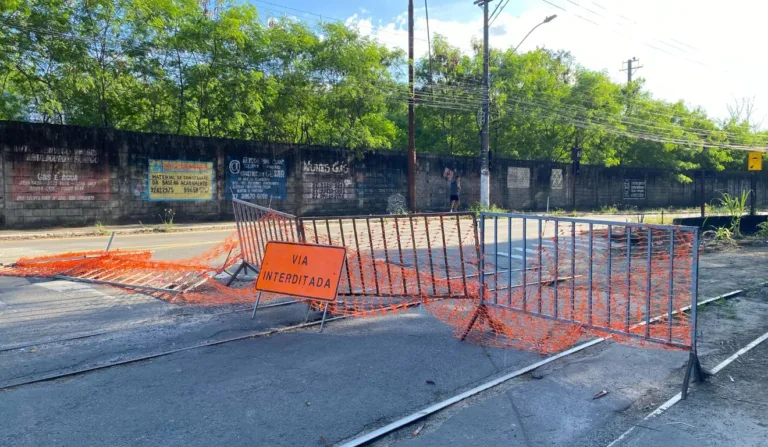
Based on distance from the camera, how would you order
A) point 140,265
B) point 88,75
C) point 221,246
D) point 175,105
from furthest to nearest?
point 175,105 → point 88,75 → point 221,246 → point 140,265

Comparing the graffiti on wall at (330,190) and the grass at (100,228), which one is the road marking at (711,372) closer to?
the grass at (100,228)

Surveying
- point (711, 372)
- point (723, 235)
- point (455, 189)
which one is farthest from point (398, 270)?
point (455, 189)

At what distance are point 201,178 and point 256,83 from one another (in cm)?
462

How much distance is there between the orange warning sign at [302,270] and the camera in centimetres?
602

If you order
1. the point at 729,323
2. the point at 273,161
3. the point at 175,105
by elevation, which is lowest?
the point at 729,323

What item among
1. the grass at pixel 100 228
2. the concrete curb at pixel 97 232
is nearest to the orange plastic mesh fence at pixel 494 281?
the concrete curb at pixel 97 232

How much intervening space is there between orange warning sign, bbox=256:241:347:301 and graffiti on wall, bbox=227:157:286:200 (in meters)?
16.5

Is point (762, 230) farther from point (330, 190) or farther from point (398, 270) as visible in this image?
point (330, 190)

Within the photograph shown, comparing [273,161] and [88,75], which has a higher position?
[88,75]

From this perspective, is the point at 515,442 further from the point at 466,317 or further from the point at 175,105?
the point at 175,105

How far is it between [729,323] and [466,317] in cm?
313

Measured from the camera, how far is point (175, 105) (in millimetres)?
22391

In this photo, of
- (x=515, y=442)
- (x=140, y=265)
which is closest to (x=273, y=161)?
(x=140, y=265)

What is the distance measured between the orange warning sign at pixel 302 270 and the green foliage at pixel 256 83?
1658 centimetres
